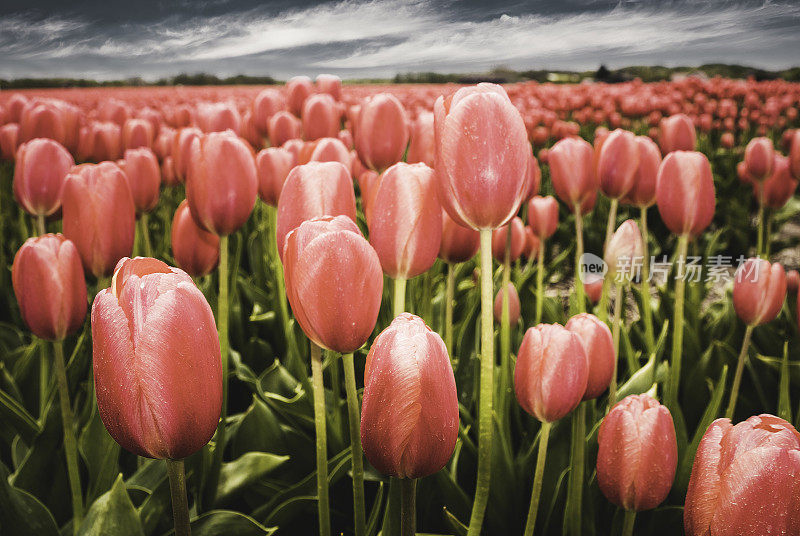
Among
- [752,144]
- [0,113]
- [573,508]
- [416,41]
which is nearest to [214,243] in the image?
[573,508]

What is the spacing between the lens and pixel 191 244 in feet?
3.24

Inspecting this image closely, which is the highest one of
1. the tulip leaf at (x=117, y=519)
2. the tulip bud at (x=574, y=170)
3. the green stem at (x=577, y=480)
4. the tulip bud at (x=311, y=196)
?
the tulip bud at (x=311, y=196)

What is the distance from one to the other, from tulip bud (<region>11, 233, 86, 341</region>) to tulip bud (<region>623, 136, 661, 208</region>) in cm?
104

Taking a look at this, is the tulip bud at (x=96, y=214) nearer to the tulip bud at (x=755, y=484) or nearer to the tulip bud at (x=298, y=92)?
the tulip bud at (x=755, y=484)

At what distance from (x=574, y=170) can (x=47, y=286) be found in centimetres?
101

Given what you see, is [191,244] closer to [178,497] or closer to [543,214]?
[178,497]

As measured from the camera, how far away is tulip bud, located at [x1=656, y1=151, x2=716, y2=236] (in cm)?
108

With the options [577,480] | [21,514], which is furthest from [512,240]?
[21,514]

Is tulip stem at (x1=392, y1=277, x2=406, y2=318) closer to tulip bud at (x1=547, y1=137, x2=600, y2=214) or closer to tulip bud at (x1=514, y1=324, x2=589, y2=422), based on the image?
tulip bud at (x1=514, y1=324, x2=589, y2=422)

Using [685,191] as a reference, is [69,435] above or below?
below

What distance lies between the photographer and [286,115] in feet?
5.51

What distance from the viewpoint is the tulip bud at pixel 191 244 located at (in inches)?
38.6

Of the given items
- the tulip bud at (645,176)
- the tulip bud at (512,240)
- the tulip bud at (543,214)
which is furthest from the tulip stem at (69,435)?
the tulip bud at (543,214)

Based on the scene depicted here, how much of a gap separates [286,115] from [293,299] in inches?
48.7
